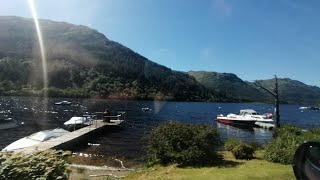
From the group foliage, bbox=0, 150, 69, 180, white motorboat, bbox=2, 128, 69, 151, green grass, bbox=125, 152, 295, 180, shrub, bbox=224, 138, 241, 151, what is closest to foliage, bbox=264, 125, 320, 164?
green grass, bbox=125, 152, 295, 180

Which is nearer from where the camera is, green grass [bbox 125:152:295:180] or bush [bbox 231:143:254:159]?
green grass [bbox 125:152:295:180]

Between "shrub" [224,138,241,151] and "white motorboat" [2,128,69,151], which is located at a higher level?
"shrub" [224,138,241,151]

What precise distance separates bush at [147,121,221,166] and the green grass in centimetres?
78

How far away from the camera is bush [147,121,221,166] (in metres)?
18.4

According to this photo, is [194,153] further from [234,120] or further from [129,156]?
[234,120]

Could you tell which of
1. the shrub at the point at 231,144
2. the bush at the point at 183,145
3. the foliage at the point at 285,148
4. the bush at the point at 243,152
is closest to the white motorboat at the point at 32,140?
the bush at the point at 183,145

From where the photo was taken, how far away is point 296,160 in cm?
530

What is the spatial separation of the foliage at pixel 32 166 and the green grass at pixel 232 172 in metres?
5.75

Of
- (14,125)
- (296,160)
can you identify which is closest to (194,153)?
(296,160)

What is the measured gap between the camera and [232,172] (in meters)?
15.0

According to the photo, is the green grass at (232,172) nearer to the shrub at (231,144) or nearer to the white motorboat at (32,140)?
the shrub at (231,144)

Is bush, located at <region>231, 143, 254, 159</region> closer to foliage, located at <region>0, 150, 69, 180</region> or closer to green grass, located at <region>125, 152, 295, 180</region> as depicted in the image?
green grass, located at <region>125, 152, 295, 180</region>

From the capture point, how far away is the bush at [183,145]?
18422 mm

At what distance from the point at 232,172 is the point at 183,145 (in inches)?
188
